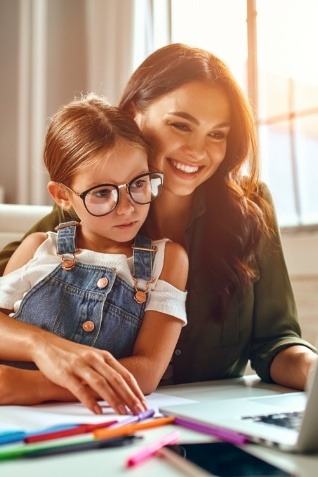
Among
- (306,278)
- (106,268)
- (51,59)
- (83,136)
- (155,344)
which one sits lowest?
(306,278)

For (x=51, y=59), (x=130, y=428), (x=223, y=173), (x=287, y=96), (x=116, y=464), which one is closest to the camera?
(x=116, y=464)

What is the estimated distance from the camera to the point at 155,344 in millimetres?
1142

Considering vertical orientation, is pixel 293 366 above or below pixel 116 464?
below

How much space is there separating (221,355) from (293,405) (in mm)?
508

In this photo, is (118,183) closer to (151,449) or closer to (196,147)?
(196,147)

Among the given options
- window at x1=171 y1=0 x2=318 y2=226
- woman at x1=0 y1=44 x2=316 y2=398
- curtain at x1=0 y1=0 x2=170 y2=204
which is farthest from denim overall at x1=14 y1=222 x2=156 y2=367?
curtain at x1=0 y1=0 x2=170 y2=204

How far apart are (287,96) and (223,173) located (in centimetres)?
97

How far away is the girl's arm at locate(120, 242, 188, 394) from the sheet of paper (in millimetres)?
72

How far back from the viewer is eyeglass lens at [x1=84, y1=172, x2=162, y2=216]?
46.3 inches

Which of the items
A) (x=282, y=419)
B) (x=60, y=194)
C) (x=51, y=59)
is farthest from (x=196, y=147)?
(x=51, y=59)

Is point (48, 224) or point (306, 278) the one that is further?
point (306, 278)

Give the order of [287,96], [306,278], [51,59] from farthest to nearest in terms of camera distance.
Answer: [51,59], [287,96], [306,278]

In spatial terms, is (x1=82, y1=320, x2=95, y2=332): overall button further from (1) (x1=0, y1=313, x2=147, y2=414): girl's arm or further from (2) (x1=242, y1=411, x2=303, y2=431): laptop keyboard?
(2) (x1=242, y1=411, x2=303, y2=431): laptop keyboard

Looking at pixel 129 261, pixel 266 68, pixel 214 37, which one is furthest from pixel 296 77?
pixel 129 261
